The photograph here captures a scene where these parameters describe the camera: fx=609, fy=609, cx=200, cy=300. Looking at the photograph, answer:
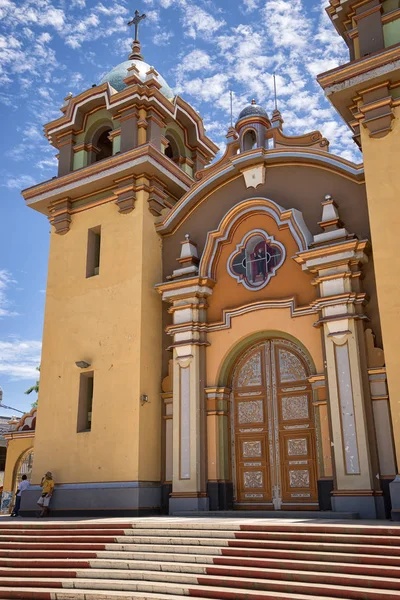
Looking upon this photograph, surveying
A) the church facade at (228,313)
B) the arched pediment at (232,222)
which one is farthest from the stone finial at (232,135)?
the arched pediment at (232,222)

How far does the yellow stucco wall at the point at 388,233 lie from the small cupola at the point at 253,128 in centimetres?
339

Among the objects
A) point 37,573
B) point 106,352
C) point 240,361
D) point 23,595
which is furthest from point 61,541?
point 240,361

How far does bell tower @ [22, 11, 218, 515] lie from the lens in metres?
13.9

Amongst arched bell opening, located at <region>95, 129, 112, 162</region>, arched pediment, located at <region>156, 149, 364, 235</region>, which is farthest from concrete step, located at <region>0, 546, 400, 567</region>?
arched bell opening, located at <region>95, 129, 112, 162</region>

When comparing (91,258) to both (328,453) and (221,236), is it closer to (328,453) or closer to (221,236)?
(221,236)

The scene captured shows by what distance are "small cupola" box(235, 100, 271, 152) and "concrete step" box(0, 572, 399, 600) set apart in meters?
10.1

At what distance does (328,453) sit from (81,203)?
31.3 feet

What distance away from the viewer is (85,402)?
49.4ft

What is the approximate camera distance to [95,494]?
44.9 ft

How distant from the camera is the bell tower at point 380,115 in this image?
420 inches

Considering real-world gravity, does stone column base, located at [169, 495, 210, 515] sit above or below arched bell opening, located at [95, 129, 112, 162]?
below

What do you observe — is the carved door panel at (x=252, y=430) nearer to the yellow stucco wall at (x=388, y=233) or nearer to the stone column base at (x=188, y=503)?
the stone column base at (x=188, y=503)

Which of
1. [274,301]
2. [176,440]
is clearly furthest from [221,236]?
[176,440]

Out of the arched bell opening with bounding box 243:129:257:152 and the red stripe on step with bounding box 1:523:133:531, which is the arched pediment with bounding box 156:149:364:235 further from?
the red stripe on step with bounding box 1:523:133:531
